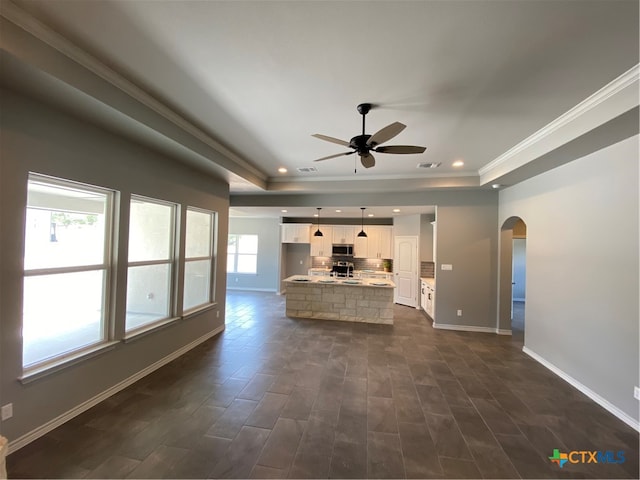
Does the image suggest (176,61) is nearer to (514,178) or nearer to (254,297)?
(514,178)

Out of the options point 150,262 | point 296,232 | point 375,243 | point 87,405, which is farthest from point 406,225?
point 87,405

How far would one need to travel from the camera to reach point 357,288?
19.5 ft

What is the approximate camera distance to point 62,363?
2.38 m

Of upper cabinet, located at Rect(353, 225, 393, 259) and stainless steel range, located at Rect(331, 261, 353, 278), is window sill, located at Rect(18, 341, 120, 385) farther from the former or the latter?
upper cabinet, located at Rect(353, 225, 393, 259)

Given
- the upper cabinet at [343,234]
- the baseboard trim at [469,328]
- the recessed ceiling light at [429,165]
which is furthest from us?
the upper cabinet at [343,234]

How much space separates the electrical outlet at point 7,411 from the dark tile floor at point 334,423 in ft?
0.96

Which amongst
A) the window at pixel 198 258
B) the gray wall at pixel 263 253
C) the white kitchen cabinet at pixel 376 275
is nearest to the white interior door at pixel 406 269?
the white kitchen cabinet at pixel 376 275

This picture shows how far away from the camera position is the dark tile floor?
1962mm

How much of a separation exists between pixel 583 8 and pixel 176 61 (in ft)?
8.97

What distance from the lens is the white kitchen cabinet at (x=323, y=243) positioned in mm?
9047

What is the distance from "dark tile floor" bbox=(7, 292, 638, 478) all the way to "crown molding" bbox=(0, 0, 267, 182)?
299 cm

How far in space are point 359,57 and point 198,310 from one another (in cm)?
415

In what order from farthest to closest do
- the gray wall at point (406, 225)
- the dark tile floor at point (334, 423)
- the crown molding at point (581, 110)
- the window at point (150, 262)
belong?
the gray wall at point (406, 225)
the window at point (150, 262)
the crown molding at point (581, 110)
the dark tile floor at point (334, 423)

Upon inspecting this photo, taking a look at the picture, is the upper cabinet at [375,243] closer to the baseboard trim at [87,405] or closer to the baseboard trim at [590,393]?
the baseboard trim at [590,393]
